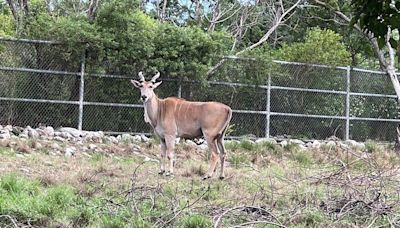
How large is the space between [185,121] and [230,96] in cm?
492

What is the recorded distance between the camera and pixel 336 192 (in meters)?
6.38

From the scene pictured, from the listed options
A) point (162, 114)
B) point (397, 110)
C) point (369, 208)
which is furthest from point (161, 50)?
point (369, 208)

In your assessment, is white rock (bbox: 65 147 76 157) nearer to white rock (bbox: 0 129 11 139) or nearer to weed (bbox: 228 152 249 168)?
white rock (bbox: 0 129 11 139)

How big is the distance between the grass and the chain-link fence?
3.03 m

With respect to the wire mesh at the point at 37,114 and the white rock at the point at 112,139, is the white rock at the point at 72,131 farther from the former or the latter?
the white rock at the point at 112,139

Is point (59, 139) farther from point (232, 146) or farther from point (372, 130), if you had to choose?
point (372, 130)

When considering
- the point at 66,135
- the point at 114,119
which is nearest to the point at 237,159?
the point at 66,135

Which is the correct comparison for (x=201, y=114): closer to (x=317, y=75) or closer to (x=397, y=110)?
(x=317, y=75)

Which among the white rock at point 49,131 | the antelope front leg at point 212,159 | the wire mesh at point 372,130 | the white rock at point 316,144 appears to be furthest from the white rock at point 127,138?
the wire mesh at point 372,130

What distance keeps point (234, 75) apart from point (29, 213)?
9.67 m

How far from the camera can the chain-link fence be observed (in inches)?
490

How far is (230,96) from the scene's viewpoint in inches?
567

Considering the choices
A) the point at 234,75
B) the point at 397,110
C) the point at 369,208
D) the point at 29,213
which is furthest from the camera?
the point at 397,110

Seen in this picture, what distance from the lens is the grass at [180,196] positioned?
16.5 feet
